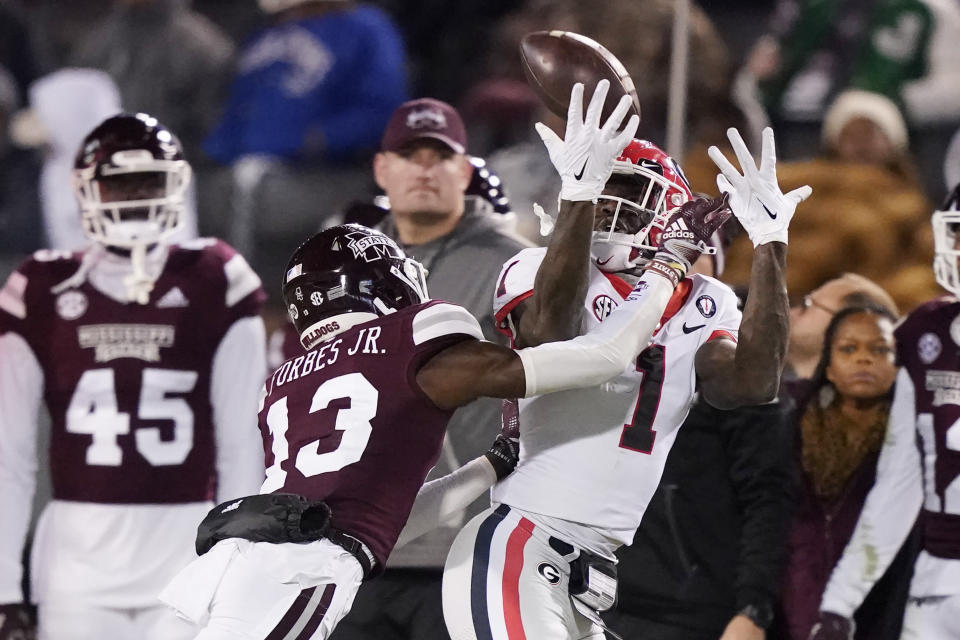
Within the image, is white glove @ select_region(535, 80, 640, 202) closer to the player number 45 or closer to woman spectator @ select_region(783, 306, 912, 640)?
woman spectator @ select_region(783, 306, 912, 640)

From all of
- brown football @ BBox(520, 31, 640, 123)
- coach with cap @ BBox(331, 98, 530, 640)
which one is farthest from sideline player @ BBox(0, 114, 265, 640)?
brown football @ BBox(520, 31, 640, 123)

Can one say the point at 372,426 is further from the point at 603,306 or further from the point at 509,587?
the point at 603,306

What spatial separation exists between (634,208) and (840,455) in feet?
4.17

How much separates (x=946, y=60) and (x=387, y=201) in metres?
3.12

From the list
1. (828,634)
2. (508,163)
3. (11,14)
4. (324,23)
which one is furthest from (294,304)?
(11,14)

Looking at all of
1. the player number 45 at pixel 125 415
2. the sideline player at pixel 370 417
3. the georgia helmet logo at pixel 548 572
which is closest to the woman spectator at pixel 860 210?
the player number 45 at pixel 125 415

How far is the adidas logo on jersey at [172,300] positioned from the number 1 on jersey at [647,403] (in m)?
1.51

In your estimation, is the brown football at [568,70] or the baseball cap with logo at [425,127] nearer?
the brown football at [568,70]

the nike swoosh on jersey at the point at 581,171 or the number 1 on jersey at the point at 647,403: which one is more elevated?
the nike swoosh on jersey at the point at 581,171

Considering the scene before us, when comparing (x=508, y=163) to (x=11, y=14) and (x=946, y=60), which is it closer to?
(x=946, y=60)

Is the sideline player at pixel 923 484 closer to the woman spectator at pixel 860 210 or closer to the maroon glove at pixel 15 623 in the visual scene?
the maroon glove at pixel 15 623

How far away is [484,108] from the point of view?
753 cm

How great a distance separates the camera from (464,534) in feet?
11.7

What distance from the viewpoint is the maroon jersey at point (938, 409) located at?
409 cm
